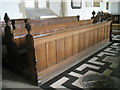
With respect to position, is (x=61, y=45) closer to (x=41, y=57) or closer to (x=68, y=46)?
(x=68, y=46)

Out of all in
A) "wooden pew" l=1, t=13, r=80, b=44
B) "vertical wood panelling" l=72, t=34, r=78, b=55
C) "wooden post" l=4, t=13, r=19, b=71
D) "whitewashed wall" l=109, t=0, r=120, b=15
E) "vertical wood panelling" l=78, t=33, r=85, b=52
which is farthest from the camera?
"whitewashed wall" l=109, t=0, r=120, b=15

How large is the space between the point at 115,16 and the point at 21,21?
7.22 metres

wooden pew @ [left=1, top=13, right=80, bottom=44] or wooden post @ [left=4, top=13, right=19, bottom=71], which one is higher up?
wooden pew @ [left=1, top=13, right=80, bottom=44]

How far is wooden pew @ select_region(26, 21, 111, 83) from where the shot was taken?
2115 millimetres

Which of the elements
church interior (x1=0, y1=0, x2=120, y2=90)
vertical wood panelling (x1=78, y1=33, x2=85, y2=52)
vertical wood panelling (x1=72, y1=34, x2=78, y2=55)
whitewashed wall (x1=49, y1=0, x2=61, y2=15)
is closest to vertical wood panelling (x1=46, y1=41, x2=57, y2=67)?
church interior (x1=0, y1=0, x2=120, y2=90)

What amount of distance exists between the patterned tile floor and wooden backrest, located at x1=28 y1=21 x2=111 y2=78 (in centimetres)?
25

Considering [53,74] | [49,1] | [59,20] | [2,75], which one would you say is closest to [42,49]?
[53,74]

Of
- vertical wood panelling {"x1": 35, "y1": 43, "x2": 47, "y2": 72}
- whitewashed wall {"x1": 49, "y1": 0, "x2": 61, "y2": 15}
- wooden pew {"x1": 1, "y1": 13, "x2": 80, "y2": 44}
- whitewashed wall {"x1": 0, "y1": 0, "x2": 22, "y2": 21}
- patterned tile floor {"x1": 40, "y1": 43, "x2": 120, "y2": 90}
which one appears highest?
whitewashed wall {"x1": 49, "y1": 0, "x2": 61, "y2": 15}

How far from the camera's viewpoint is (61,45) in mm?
2541

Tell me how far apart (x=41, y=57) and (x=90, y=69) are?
1.04 meters

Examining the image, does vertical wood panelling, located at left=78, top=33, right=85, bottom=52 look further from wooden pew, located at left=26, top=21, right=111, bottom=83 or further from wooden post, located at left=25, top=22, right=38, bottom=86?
wooden post, located at left=25, top=22, right=38, bottom=86

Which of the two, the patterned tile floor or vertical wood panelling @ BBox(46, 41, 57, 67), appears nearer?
the patterned tile floor

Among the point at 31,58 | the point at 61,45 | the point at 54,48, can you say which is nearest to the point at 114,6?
the point at 61,45

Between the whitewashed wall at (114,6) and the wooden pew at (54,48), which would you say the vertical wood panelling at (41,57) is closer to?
the wooden pew at (54,48)
